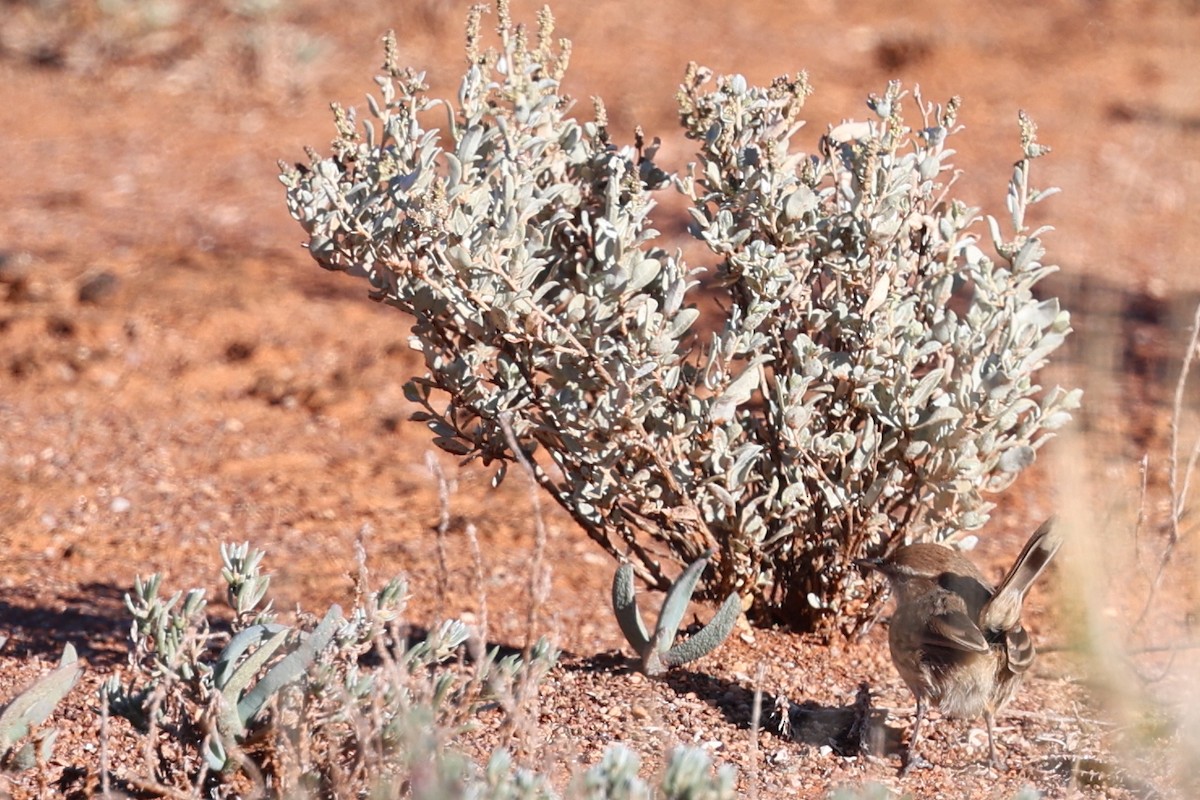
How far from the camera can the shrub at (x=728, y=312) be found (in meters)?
3.13

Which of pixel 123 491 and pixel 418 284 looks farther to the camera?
pixel 123 491

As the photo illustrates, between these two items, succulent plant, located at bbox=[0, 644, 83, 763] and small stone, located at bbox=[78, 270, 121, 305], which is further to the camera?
small stone, located at bbox=[78, 270, 121, 305]

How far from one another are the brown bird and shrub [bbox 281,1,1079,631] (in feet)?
0.48

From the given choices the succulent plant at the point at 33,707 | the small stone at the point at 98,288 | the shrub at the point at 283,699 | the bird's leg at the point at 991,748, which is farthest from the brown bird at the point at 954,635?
the small stone at the point at 98,288

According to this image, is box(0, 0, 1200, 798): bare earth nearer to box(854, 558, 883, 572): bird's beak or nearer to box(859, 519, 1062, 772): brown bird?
box(859, 519, 1062, 772): brown bird

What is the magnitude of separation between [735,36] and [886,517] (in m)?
7.66

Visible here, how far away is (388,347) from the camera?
21.7 ft

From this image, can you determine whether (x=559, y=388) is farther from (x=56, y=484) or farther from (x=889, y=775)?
(x=56, y=484)

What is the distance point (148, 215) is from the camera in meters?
8.09

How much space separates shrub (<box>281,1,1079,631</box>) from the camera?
3.13 meters

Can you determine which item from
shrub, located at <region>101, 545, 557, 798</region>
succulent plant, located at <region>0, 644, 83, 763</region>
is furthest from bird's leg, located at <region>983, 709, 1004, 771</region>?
succulent plant, located at <region>0, 644, 83, 763</region>

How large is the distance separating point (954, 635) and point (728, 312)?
3.03 ft

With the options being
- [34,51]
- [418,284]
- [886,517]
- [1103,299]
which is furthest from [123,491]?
[34,51]

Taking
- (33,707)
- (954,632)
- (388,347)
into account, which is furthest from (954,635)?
(388,347)
